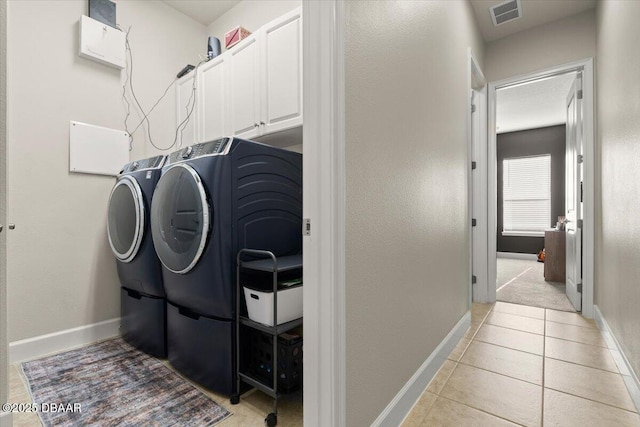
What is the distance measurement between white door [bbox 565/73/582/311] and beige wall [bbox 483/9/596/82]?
25cm

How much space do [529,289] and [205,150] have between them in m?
4.06

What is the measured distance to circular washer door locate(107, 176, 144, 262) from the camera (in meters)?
1.96

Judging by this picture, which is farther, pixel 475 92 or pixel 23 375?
pixel 475 92

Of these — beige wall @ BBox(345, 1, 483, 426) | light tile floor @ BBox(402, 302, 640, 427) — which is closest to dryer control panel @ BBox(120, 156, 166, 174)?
beige wall @ BBox(345, 1, 483, 426)

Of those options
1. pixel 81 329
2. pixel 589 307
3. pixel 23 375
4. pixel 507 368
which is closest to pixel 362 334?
pixel 507 368

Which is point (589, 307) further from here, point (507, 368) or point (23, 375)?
Result: point (23, 375)

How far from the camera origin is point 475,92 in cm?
318

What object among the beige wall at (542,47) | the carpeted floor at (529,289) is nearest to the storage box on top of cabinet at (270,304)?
the carpeted floor at (529,289)

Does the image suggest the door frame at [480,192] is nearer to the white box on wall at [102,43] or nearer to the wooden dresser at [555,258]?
the wooden dresser at [555,258]

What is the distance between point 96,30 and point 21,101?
79cm

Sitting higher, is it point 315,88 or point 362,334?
point 315,88

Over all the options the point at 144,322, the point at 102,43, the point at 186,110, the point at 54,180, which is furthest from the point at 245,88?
the point at 144,322

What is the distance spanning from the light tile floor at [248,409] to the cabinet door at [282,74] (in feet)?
5.40

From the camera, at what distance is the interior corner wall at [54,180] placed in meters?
2.05
